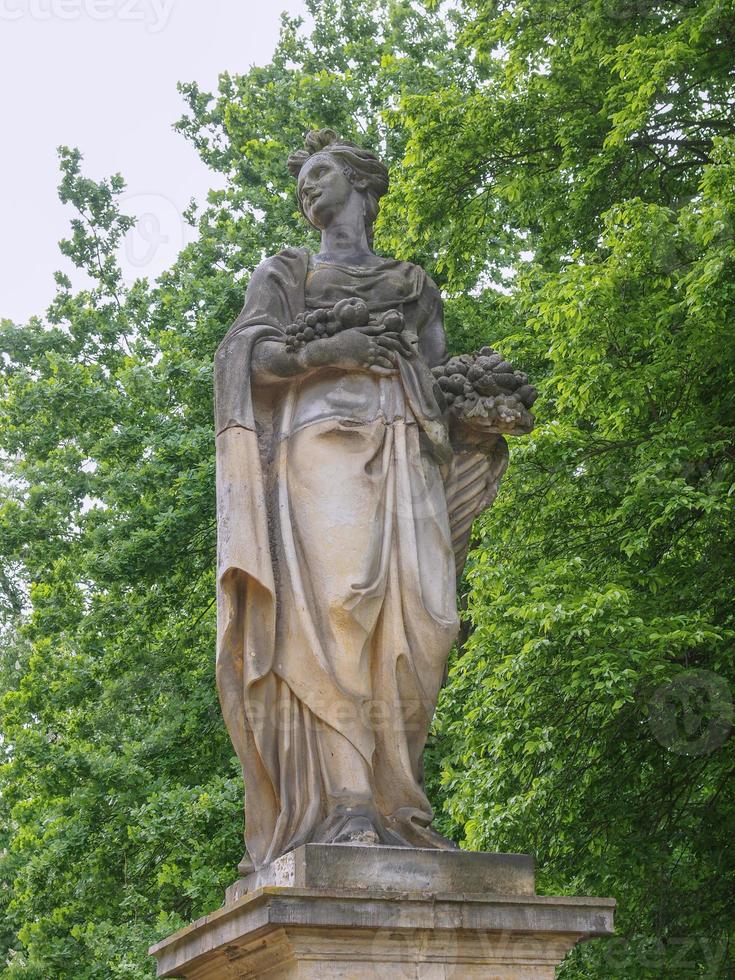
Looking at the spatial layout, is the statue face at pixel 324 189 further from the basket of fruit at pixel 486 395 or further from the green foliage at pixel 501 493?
the green foliage at pixel 501 493

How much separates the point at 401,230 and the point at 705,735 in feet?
25.3

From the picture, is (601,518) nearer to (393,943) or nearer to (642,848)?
(642,848)

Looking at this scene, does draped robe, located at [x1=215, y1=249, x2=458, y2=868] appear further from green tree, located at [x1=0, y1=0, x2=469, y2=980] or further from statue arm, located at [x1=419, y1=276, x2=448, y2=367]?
green tree, located at [x1=0, y1=0, x2=469, y2=980]

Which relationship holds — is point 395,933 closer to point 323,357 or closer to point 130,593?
point 323,357

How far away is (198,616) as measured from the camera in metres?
17.4

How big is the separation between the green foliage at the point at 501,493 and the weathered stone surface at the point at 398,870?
19.3ft

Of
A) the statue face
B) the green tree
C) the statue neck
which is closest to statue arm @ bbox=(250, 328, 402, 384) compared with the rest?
the statue neck

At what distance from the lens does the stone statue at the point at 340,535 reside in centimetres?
532

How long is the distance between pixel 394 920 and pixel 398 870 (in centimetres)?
22

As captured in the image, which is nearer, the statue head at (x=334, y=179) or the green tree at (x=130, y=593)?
the statue head at (x=334, y=179)

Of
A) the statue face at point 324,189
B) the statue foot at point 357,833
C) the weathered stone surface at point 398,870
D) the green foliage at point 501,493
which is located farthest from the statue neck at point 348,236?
the green foliage at point 501,493

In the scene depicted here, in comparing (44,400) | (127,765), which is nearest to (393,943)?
(127,765)

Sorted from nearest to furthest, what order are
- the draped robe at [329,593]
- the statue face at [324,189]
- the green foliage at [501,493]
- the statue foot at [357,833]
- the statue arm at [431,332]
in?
the statue foot at [357,833] → the draped robe at [329,593] → the statue arm at [431,332] → the statue face at [324,189] → the green foliage at [501,493]

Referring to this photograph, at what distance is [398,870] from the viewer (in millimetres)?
4859
